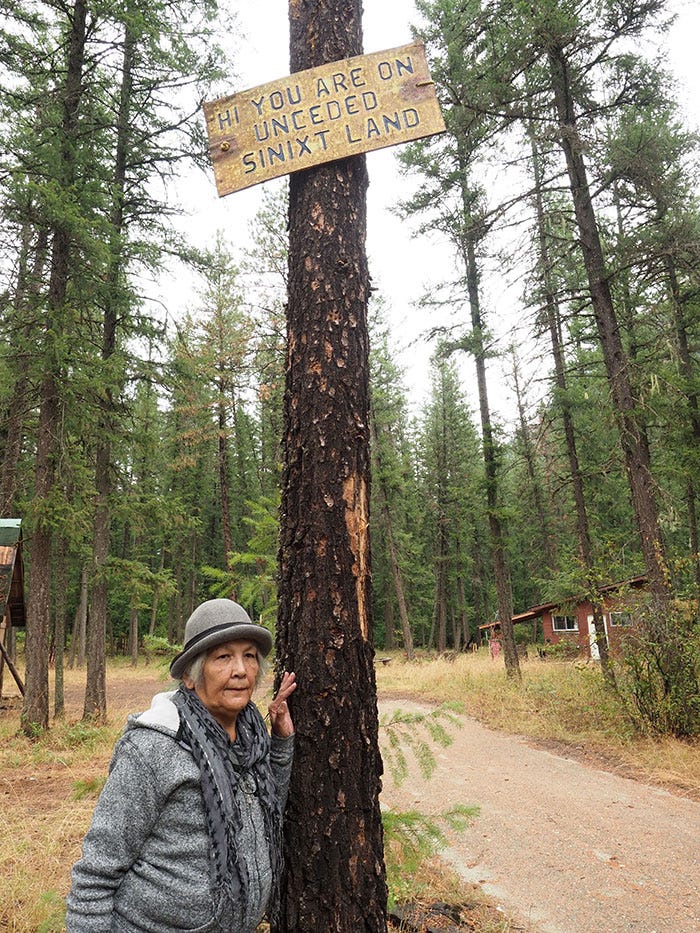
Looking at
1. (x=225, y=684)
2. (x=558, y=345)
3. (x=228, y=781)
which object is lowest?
(x=228, y=781)

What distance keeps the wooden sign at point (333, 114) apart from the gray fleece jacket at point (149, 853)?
229cm

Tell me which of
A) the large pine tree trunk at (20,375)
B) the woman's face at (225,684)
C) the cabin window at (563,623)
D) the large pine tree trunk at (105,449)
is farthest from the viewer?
the cabin window at (563,623)

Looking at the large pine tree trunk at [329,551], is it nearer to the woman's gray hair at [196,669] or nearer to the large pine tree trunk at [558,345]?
the woman's gray hair at [196,669]

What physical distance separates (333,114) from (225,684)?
2.39 metres

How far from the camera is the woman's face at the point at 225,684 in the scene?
209 cm

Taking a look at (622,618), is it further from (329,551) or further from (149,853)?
(149,853)

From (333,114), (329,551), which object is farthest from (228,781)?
(333,114)

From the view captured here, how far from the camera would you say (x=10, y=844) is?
4.71 meters

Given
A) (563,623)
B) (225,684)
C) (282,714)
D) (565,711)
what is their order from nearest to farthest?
(225,684)
(282,714)
(565,711)
(563,623)

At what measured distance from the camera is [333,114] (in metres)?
2.75

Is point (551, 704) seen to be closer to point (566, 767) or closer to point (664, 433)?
point (566, 767)

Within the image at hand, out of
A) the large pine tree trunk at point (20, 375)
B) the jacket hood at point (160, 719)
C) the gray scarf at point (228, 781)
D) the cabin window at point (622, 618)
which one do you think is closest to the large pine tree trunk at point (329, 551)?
the gray scarf at point (228, 781)

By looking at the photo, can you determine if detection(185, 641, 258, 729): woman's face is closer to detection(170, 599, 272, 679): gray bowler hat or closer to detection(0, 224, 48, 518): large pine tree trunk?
detection(170, 599, 272, 679): gray bowler hat

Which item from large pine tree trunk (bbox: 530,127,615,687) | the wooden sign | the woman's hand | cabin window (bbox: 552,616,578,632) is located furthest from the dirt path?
cabin window (bbox: 552,616,578,632)
